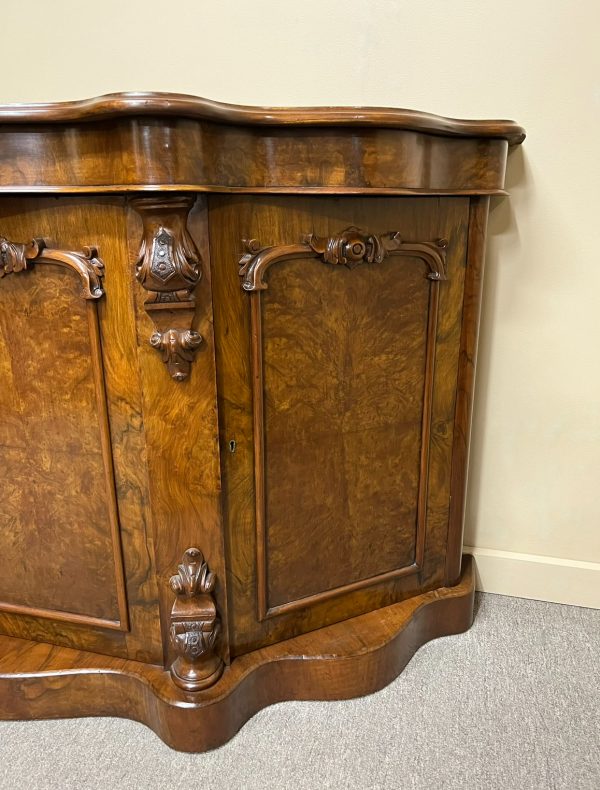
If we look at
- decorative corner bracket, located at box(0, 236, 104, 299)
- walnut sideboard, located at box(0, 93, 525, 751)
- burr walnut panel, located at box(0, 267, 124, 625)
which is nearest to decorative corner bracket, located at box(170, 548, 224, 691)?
walnut sideboard, located at box(0, 93, 525, 751)

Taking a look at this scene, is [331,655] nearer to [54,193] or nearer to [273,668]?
[273,668]

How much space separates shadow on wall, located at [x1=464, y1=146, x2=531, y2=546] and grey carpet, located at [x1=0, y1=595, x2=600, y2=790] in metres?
0.58

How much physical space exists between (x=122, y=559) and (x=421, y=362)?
2.63 ft

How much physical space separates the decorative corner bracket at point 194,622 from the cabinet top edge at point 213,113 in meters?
0.82

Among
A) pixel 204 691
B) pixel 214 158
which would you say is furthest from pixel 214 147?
pixel 204 691

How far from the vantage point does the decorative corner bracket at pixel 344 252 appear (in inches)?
47.5

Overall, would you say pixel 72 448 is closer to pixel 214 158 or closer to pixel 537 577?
pixel 214 158

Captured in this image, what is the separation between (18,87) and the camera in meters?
1.73

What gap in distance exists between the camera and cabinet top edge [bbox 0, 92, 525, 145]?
38.6 inches

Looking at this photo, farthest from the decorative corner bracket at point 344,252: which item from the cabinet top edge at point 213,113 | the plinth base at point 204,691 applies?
the plinth base at point 204,691

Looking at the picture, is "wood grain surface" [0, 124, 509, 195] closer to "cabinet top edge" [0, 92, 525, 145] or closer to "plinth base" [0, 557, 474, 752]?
"cabinet top edge" [0, 92, 525, 145]

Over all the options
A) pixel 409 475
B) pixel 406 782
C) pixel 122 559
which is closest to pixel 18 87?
pixel 122 559

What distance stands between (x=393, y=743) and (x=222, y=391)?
0.84 meters

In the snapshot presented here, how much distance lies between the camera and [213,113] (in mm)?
1025
